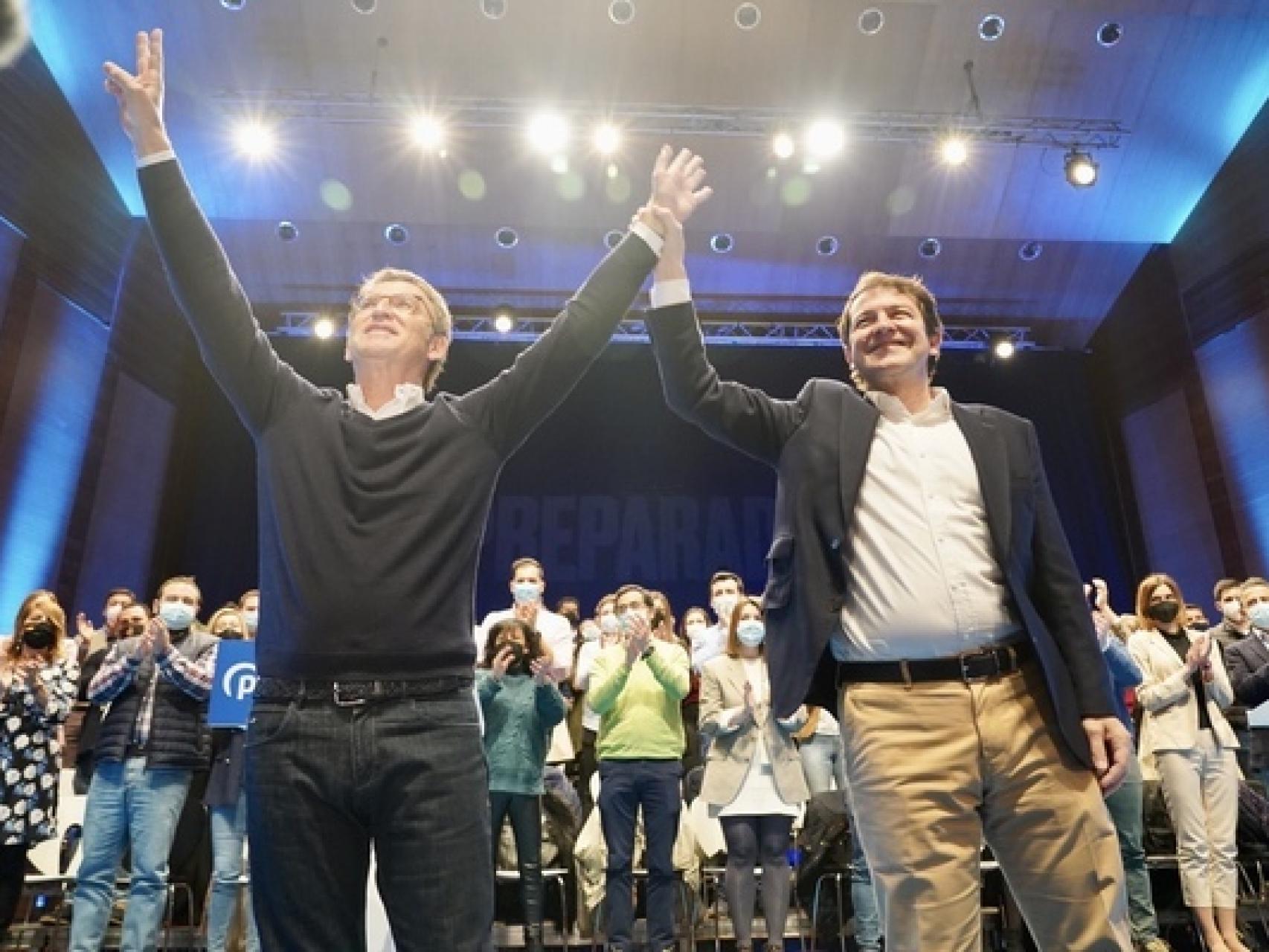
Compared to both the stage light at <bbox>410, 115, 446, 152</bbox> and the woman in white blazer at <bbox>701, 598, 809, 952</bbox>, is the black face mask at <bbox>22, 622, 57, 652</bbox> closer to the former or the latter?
the woman in white blazer at <bbox>701, 598, 809, 952</bbox>

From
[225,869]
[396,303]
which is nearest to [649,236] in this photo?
[396,303]

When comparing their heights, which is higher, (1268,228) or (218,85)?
(218,85)

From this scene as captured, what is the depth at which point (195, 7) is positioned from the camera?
7383mm

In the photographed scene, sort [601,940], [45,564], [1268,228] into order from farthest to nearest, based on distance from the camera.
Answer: [1268,228] < [45,564] < [601,940]

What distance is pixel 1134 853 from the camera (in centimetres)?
425

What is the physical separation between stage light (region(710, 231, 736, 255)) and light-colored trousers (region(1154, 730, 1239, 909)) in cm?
613

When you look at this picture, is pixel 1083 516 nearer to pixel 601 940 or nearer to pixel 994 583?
pixel 601 940

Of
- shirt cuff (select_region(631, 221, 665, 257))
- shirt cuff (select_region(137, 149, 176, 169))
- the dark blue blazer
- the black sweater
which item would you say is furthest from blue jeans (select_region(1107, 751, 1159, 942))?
shirt cuff (select_region(137, 149, 176, 169))

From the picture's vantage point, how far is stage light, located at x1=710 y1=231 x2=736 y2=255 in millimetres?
9250

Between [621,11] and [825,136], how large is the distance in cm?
189

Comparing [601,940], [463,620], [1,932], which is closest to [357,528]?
[463,620]

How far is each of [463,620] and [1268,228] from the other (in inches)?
332

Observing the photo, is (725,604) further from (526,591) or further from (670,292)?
(670,292)

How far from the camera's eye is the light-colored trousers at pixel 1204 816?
169 inches
